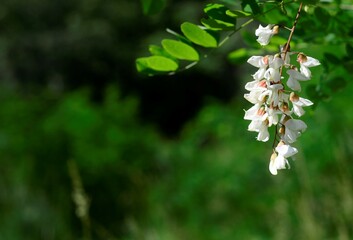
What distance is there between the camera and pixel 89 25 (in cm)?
1063

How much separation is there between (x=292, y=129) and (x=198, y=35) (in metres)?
0.23

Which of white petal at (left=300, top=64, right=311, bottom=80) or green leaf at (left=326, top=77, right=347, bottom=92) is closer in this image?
white petal at (left=300, top=64, right=311, bottom=80)

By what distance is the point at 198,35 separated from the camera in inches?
29.1

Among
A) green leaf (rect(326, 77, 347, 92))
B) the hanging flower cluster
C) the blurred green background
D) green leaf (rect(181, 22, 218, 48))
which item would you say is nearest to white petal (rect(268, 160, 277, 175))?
the hanging flower cluster

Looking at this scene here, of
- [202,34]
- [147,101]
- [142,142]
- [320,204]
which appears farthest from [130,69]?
[202,34]

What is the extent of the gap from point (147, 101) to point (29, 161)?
7.31 meters

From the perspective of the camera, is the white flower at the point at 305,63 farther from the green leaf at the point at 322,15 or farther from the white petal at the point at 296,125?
the green leaf at the point at 322,15

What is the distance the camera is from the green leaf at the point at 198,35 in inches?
28.0

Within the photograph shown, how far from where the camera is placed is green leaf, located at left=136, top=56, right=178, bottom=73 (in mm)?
735

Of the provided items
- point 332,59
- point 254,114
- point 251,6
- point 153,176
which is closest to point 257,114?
point 254,114

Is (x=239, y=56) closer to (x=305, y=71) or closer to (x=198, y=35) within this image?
(x=198, y=35)

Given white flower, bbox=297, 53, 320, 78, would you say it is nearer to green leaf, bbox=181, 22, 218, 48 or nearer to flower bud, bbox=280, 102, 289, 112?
flower bud, bbox=280, 102, 289, 112

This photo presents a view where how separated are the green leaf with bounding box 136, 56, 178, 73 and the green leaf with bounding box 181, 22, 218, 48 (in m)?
0.04

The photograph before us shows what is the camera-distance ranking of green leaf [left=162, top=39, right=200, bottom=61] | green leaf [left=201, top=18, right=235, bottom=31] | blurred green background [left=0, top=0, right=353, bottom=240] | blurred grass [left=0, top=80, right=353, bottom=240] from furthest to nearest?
blurred grass [left=0, top=80, right=353, bottom=240] → blurred green background [left=0, top=0, right=353, bottom=240] → green leaf [left=162, top=39, right=200, bottom=61] → green leaf [left=201, top=18, right=235, bottom=31]
